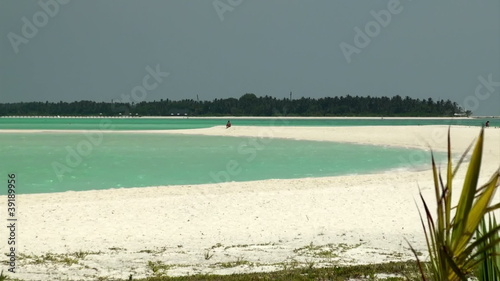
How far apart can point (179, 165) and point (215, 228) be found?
18581mm

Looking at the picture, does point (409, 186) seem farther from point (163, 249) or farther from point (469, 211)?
point (469, 211)

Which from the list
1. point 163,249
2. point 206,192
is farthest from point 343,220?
point 206,192

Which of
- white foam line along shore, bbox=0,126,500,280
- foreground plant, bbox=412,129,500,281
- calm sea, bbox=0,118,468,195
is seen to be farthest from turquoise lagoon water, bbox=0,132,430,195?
foreground plant, bbox=412,129,500,281

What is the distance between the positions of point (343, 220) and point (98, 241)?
578 cm

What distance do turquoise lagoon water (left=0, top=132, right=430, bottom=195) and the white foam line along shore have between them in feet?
16.9

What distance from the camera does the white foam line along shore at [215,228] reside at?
920 centimetres

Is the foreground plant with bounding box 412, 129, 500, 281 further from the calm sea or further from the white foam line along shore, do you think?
the calm sea

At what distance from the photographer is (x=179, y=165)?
3091 cm

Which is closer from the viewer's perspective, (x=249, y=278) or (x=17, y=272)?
(x=249, y=278)

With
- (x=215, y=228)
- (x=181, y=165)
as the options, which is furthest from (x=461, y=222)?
(x=181, y=165)

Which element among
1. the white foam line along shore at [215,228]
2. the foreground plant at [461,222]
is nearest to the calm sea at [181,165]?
the white foam line along shore at [215,228]

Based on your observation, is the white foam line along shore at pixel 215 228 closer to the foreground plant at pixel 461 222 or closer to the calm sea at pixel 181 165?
the foreground plant at pixel 461 222

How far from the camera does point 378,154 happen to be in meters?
36.7

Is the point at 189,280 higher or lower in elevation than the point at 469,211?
lower
